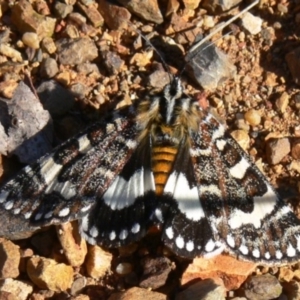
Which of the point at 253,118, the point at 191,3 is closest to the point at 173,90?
the point at 253,118

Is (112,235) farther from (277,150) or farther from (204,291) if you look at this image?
(277,150)

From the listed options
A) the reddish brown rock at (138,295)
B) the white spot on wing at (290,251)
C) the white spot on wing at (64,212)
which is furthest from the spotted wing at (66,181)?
the white spot on wing at (290,251)

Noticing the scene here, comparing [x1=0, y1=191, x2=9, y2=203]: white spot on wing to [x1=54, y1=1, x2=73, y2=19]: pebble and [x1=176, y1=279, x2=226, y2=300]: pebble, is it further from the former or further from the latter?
[x1=54, y1=1, x2=73, y2=19]: pebble

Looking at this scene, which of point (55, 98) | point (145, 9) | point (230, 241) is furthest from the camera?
point (145, 9)

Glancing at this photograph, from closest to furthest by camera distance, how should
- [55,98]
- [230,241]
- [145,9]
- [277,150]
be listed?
[230,241], [277,150], [55,98], [145,9]

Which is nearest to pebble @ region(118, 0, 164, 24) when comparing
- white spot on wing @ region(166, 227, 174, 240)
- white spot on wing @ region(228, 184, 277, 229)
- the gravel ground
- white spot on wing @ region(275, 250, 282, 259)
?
the gravel ground
